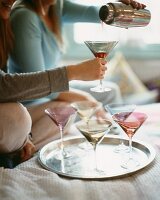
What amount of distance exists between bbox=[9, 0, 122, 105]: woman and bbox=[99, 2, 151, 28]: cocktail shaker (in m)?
0.41

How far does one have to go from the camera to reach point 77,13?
7.43 feet

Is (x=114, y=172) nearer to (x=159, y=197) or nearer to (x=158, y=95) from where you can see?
(x=159, y=197)

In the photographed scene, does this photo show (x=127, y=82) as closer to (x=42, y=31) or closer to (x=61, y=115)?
(x=42, y=31)

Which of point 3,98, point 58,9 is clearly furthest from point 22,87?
point 58,9

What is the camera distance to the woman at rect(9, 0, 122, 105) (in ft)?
6.13

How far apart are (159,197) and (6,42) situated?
0.98 m

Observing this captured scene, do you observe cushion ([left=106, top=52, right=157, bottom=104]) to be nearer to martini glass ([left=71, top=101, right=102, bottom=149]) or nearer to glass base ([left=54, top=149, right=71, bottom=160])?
martini glass ([left=71, top=101, right=102, bottom=149])

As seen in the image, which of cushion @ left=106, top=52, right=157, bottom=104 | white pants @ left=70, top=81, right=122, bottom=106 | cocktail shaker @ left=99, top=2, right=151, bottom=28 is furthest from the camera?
cushion @ left=106, top=52, right=157, bottom=104

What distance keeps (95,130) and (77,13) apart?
43.1 inches

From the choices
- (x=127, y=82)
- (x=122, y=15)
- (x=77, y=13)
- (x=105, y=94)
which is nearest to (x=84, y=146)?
(x=122, y=15)

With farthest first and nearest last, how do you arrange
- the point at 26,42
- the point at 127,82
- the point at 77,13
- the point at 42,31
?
the point at 127,82 → the point at 77,13 → the point at 42,31 → the point at 26,42

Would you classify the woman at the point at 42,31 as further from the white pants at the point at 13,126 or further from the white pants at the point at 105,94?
the white pants at the point at 105,94

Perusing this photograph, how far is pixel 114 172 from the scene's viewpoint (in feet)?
4.37

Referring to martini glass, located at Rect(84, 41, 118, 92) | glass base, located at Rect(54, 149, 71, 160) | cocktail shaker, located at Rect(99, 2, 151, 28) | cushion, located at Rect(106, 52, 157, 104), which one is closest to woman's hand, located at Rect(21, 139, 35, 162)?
glass base, located at Rect(54, 149, 71, 160)
